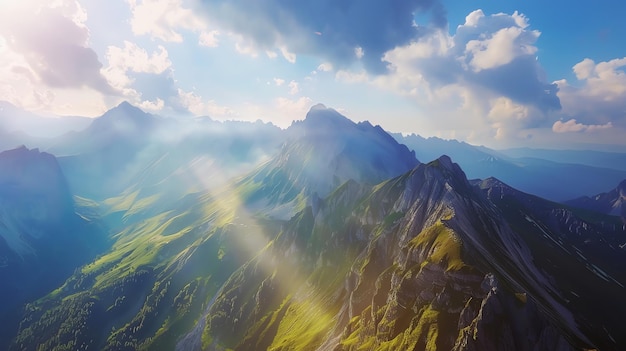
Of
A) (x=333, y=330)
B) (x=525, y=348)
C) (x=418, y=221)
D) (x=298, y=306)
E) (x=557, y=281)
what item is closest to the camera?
(x=525, y=348)

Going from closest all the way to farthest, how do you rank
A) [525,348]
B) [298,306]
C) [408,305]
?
[525,348] < [408,305] < [298,306]

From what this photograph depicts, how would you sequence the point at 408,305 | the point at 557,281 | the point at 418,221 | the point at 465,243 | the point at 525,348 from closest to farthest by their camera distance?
the point at 525,348
the point at 408,305
the point at 465,243
the point at 418,221
the point at 557,281

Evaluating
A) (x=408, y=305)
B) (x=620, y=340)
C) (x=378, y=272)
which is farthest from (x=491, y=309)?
(x=620, y=340)

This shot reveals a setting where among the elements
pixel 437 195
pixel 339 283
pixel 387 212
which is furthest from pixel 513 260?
pixel 339 283

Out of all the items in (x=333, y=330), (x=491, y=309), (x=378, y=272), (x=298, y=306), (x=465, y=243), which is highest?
(x=465, y=243)

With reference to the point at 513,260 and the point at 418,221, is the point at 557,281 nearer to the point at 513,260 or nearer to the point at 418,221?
the point at 513,260

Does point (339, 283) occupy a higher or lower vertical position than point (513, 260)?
lower

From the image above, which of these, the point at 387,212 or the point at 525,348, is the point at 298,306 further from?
the point at 525,348

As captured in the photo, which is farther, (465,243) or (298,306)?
(298,306)

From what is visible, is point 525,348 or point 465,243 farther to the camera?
point 465,243
